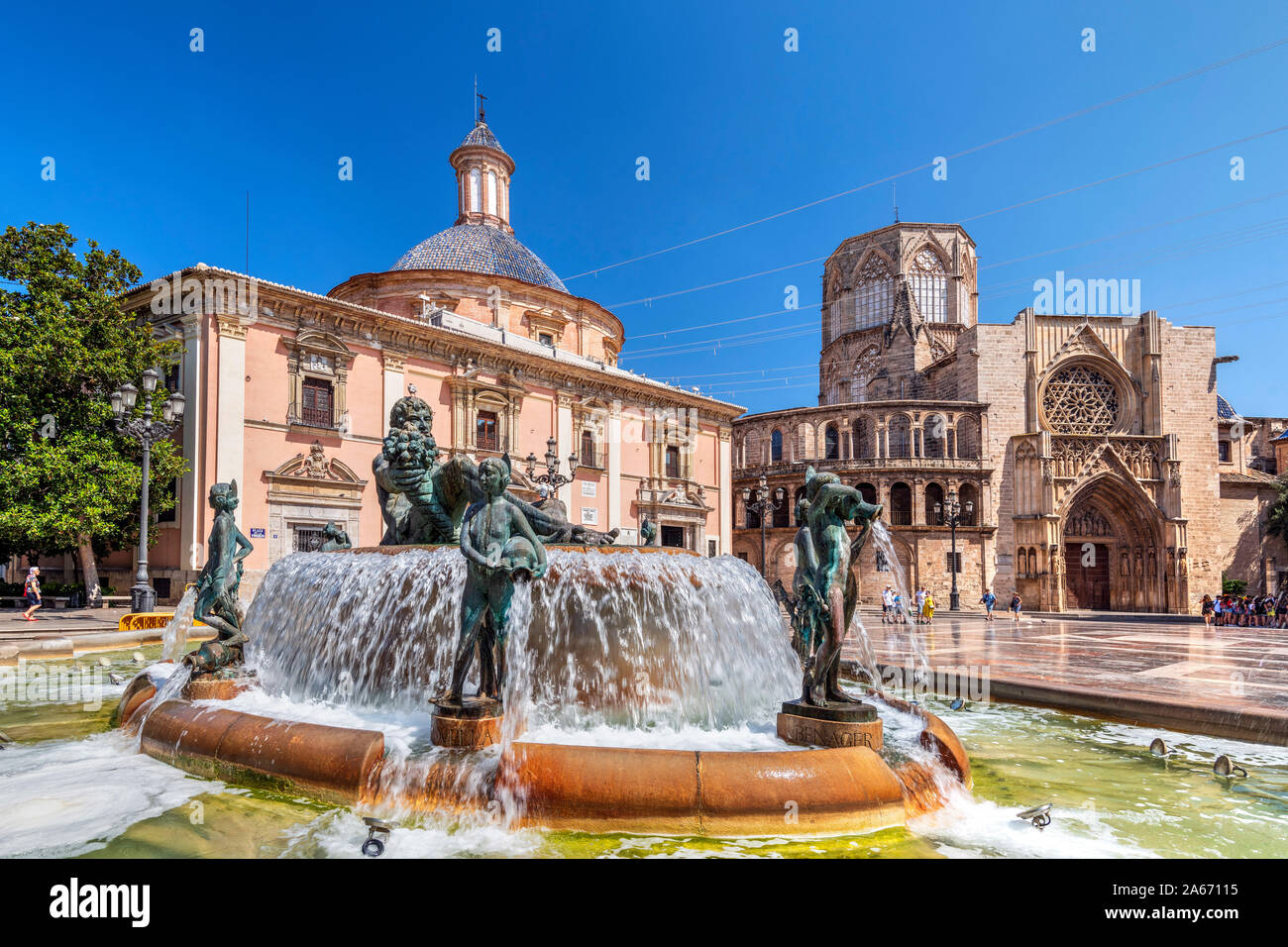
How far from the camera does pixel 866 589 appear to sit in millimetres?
34375

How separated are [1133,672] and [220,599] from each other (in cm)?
1078

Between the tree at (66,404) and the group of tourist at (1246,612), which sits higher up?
the tree at (66,404)

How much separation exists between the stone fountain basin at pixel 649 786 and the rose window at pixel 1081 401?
39.5 meters

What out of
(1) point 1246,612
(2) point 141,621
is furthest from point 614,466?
(1) point 1246,612

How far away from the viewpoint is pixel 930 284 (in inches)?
1770

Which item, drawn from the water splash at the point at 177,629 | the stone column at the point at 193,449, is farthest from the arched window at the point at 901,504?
the water splash at the point at 177,629

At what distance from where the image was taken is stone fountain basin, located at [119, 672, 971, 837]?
3682mm

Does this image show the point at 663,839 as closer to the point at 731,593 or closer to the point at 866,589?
the point at 731,593

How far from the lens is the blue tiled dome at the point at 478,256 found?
3056 centimetres

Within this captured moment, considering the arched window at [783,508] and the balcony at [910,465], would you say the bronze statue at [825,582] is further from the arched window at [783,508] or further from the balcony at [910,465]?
the arched window at [783,508]

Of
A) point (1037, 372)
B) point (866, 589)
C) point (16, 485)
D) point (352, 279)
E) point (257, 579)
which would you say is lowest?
point (866, 589)

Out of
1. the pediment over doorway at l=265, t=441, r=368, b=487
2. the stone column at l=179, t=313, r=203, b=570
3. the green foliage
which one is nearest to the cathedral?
the green foliage
